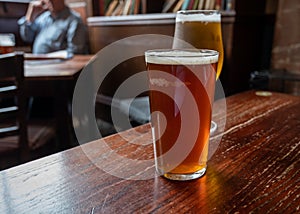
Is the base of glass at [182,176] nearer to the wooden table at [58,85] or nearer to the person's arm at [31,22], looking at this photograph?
the wooden table at [58,85]

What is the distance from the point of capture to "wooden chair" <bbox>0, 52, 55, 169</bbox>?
1319 millimetres

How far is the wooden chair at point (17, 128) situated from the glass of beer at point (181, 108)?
3.24 ft

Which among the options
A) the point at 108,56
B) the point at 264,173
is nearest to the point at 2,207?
the point at 264,173

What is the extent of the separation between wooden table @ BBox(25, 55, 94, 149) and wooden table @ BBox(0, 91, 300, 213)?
3.19ft

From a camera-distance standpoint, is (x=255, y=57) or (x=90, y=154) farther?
(x=255, y=57)

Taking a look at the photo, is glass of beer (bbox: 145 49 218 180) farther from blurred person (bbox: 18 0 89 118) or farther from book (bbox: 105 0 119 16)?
book (bbox: 105 0 119 16)

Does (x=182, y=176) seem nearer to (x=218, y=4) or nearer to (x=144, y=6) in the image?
(x=218, y=4)

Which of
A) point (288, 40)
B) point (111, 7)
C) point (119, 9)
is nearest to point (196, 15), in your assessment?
point (288, 40)

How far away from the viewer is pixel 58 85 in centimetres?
168

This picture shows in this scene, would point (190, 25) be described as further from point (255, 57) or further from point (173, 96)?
point (255, 57)

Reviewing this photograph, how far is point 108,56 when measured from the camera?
257 centimetres

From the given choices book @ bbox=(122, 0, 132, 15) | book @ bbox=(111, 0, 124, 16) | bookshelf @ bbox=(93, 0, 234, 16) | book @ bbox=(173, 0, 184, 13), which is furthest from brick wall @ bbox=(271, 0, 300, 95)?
book @ bbox=(111, 0, 124, 16)

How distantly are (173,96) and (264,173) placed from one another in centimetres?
22

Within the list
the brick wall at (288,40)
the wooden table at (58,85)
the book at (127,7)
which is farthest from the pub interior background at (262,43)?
the wooden table at (58,85)
